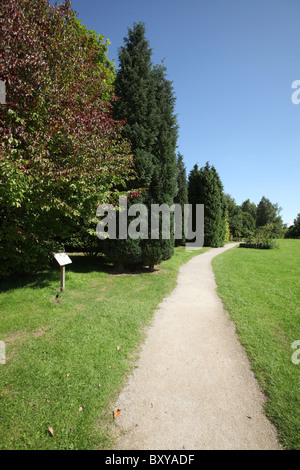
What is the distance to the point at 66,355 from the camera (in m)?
3.28

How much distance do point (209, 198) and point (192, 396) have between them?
20.0 meters

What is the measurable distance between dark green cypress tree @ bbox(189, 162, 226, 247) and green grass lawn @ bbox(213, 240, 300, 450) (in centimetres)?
1247

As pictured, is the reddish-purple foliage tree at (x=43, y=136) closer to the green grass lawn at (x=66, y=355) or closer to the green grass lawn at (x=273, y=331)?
the green grass lawn at (x=66, y=355)

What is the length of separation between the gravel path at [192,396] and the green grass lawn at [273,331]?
0.15 meters

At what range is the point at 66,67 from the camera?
5.73 metres

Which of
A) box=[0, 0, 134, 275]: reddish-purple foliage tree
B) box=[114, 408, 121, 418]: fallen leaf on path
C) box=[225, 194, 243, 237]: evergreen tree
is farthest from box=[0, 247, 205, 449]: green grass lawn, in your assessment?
box=[225, 194, 243, 237]: evergreen tree

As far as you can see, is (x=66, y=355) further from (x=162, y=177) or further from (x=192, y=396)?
(x=162, y=177)

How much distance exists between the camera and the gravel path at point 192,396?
6.87 ft

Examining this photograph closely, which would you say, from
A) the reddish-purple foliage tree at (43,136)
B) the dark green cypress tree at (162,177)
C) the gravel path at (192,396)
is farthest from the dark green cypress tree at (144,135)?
the gravel path at (192,396)

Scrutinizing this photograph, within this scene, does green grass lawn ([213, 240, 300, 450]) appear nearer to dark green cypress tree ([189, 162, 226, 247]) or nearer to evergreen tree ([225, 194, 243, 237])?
dark green cypress tree ([189, 162, 226, 247])

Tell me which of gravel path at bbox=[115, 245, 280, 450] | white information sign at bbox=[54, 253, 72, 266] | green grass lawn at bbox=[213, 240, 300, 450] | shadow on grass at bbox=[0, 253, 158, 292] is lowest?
gravel path at bbox=[115, 245, 280, 450]

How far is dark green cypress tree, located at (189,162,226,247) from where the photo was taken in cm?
2089

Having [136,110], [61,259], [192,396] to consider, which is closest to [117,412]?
[192,396]
